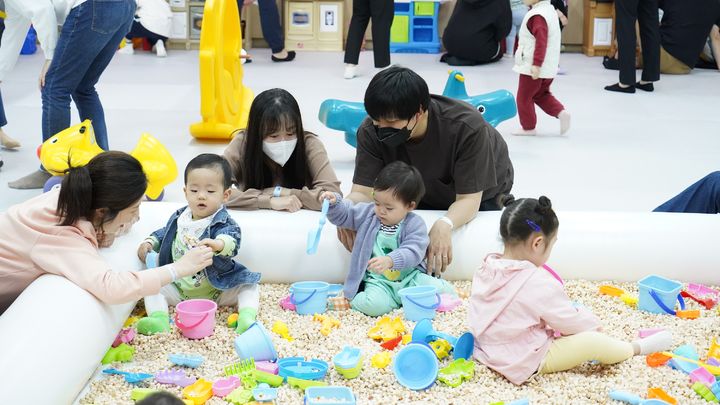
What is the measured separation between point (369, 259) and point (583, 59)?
17.7 feet

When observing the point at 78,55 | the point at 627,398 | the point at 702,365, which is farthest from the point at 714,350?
the point at 78,55

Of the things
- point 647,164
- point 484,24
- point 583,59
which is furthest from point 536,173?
point 583,59

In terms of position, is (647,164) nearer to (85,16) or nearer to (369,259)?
(369,259)

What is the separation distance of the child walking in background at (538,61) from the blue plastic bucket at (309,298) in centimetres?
258

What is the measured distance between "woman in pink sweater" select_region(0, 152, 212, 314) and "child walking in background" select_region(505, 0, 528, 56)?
5.64 metres

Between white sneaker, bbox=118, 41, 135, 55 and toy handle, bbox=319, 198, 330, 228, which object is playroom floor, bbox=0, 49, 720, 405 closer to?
white sneaker, bbox=118, 41, 135, 55

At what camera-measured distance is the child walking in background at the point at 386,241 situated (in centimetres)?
272

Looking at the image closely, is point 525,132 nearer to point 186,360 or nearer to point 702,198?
point 702,198

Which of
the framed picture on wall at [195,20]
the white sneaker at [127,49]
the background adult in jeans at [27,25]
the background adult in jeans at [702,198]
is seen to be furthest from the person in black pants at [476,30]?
the background adult in jeans at [702,198]

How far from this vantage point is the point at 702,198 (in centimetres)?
328

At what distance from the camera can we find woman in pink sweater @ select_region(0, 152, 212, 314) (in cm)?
236

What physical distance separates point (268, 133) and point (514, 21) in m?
4.94

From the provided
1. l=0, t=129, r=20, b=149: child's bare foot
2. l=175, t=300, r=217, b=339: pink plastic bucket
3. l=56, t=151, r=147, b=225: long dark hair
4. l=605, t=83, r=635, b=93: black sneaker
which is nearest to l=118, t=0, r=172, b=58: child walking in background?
l=0, t=129, r=20, b=149: child's bare foot

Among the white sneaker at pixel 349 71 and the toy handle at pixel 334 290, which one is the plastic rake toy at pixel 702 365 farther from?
the white sneaker at pixel 349 71
